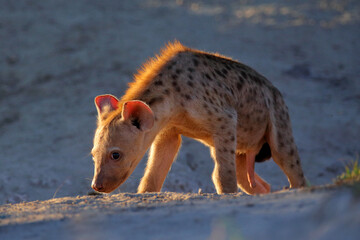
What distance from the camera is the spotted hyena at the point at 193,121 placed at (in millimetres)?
3379

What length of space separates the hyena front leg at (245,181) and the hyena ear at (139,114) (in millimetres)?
1258

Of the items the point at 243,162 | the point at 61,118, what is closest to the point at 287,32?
the point at 61,118

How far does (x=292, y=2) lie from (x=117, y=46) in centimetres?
408

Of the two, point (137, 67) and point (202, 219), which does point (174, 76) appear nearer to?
point (202, 219)

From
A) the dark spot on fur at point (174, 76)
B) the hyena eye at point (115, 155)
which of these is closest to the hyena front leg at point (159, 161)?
the dark spot on fur at point (174, 76)

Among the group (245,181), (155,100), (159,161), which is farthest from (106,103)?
(245,181)

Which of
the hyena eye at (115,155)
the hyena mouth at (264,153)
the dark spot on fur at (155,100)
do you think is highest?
the dark spot on fur at (155,100)


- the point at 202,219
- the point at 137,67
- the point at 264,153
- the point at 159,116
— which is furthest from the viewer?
the point at 137,67

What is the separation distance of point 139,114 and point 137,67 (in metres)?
4.49

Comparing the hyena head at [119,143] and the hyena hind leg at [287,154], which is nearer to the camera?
the hyena head at [119,143]

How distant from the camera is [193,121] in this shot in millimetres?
3709

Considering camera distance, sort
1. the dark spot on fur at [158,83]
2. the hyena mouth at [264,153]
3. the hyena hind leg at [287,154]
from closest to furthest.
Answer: the dark spot on fur at [158,83] → the hyena hind leg at [287,154] → the hyena mouth at [264,153]

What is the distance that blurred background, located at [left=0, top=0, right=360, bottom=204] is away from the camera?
18.2 feet

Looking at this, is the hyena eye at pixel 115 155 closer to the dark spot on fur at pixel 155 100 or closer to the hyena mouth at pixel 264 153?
the dark spot on fur at pixel 155 100
